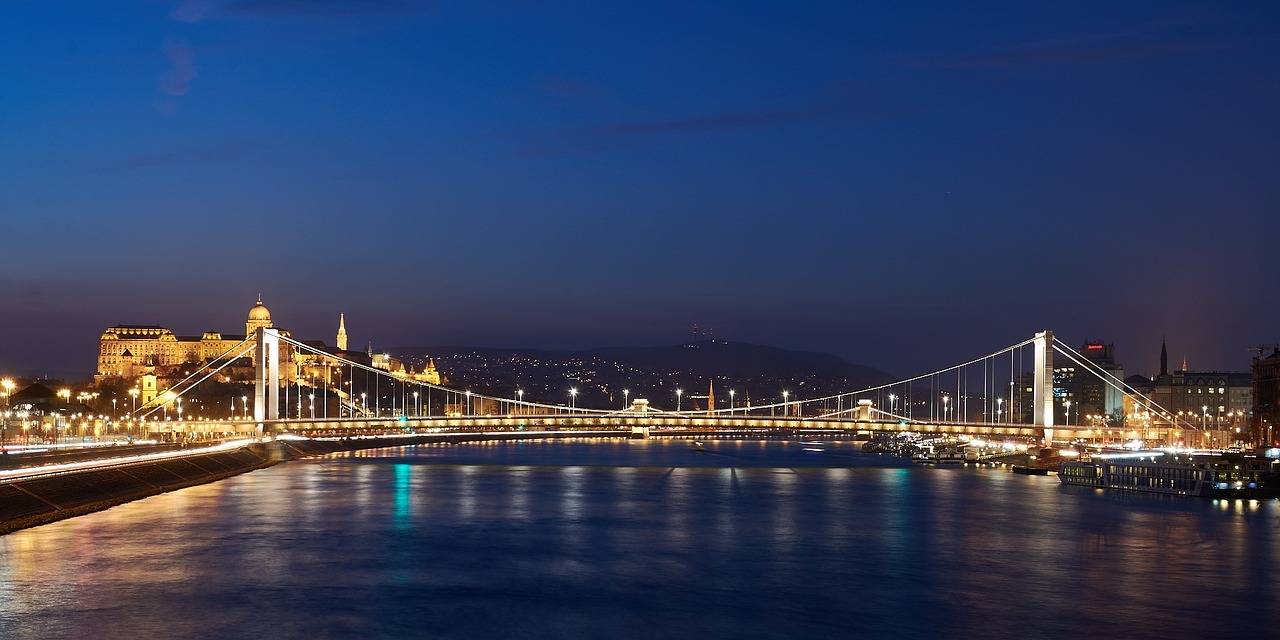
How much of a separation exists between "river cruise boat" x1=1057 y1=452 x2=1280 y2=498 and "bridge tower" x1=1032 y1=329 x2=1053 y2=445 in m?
5.22

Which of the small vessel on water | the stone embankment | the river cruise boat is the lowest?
the small vessel on water

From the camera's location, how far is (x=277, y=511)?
1918 inches

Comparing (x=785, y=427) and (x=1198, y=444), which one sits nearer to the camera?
(x=1198, y=444)

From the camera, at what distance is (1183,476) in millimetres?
62062

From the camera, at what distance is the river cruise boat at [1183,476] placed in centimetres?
5969

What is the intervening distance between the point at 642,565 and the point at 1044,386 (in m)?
48.2

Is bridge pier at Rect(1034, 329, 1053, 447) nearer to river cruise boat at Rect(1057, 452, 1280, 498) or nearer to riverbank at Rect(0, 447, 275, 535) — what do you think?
river cruise boat at Rect(1057, 452, 1280, 498)

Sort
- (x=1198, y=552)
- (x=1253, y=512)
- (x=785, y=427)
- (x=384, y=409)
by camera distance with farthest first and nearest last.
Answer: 1. (x=384, y=409)
2. (x=785, y=427)
3. (x=1253, y=512)
4. (x=1198, y=552)

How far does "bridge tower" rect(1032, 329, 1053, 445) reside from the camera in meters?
75.6

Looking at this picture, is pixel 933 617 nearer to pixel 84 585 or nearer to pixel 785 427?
pixel 84 585

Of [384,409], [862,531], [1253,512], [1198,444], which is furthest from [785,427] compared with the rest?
[384,409]

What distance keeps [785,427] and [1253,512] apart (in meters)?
49.9

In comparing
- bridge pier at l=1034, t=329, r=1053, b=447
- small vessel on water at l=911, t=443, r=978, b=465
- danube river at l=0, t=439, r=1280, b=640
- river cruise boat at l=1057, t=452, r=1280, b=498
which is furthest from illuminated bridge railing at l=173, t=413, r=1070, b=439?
danube river at l=0, t=439, r=1280, b=640

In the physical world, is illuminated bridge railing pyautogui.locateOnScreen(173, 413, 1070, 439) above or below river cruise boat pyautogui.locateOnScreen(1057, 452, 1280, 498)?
above
